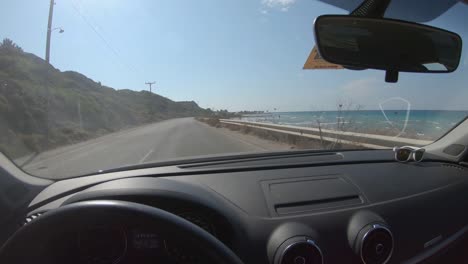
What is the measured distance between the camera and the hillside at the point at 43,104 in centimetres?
422

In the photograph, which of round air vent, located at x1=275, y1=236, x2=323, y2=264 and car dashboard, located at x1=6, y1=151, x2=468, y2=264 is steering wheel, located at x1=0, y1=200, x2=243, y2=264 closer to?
car dashboard, located at x1=6, y1=151, x2=468, y2=264

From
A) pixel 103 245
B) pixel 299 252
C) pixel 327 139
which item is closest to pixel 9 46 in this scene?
pixel 103 245

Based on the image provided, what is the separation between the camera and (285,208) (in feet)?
8.36

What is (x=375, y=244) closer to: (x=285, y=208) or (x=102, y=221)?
(x=285, y=208)

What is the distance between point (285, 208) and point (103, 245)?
115 centimetres

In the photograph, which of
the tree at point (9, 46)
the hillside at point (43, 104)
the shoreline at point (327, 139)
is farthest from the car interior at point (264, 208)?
the shoreline at point (327, 139)

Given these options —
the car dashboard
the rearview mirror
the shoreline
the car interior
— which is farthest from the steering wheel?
the shoreline

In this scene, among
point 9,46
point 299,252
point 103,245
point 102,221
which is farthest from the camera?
point 9,46

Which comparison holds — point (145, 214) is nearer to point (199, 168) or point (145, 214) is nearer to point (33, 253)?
point (33, 253)

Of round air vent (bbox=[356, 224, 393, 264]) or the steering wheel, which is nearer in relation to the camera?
the steering wheel

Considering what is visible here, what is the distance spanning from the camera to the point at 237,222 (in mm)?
2352

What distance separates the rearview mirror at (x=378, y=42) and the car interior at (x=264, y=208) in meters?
0.01

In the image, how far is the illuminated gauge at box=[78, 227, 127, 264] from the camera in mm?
1884

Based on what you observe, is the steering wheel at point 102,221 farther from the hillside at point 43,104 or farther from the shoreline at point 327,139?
the shoreline at point 327,139
